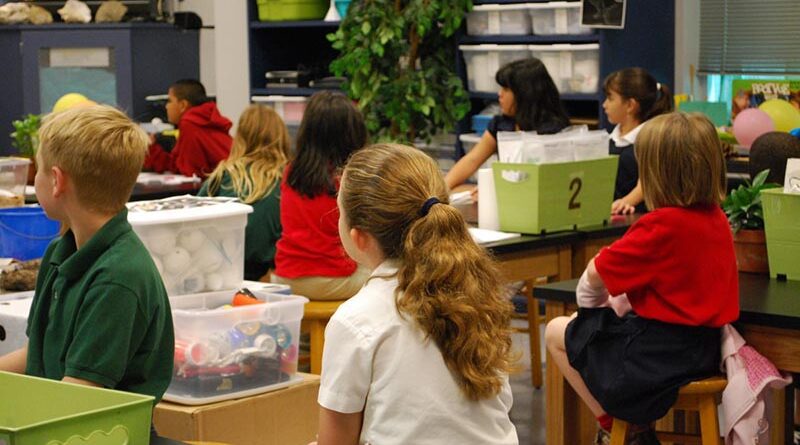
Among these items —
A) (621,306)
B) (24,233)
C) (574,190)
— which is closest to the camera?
(621,306)

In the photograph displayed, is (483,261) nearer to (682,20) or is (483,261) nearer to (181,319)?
(181,319)

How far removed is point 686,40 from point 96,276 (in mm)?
4319

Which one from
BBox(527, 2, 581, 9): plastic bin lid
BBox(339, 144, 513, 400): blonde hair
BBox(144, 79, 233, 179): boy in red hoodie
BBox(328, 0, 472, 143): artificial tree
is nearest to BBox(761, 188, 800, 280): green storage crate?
BBox(339, 144, 513, 400): blonde hair

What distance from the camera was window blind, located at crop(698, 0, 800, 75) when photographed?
18.2ft

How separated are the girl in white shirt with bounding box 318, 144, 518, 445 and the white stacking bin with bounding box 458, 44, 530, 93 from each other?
13.0 feet

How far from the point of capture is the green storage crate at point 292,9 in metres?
6.52

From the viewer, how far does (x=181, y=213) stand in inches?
117

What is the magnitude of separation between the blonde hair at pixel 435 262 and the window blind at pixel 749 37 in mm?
4010

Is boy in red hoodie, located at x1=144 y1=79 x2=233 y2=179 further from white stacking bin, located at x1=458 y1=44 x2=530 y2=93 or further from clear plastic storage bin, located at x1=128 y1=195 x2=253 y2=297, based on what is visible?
clear plastic storage bin, located at x1=128 y1=195 x2=253 y2=297

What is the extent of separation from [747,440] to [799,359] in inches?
9.1

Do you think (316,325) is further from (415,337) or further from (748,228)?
(415,337)

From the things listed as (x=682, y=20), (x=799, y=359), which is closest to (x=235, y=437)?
(x=799, y=359)

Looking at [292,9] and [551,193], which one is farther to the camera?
[292,9]

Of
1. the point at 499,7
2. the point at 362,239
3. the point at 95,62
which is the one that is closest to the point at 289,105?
the point at 499,7
